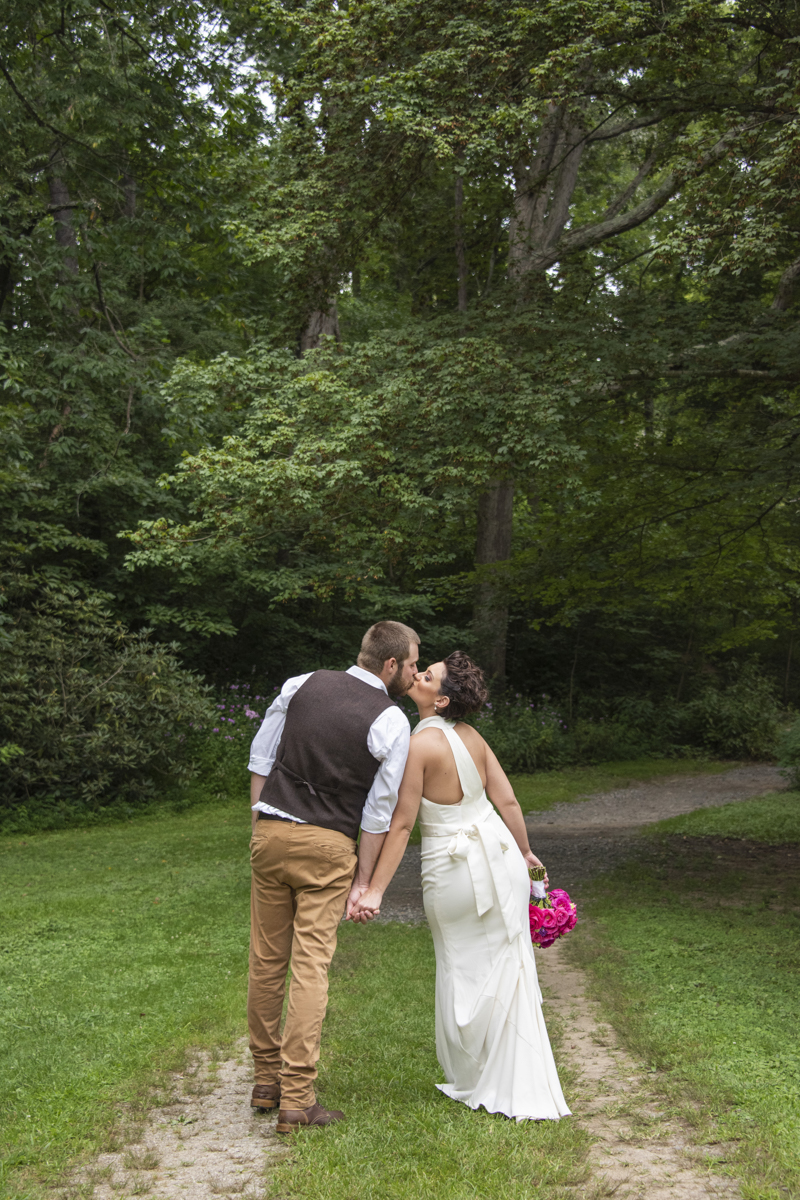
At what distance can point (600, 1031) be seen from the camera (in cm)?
516

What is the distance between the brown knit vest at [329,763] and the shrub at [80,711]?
28.7ft

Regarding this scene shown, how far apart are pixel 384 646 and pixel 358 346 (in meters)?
6.31

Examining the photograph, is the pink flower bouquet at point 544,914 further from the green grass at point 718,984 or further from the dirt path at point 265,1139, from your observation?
the green grass at point 718,984

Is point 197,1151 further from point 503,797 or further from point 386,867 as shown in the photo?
point 503,797

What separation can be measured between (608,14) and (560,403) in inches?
120

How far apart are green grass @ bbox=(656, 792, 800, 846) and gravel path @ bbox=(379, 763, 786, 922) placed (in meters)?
0.51

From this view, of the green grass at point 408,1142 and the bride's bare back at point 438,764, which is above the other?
the bride's bare back at point 438,764

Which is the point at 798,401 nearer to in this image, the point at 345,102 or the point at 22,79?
the point at 345,102

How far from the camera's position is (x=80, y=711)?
1269 centimetres

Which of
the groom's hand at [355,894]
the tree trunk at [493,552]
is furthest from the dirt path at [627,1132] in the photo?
the tree trunk at [493,552]

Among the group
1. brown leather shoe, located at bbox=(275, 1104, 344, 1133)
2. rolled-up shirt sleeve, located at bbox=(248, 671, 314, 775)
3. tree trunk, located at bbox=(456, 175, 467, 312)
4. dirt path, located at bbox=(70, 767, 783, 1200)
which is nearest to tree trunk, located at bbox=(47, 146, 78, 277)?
tree trunk, located at bbox=(456, 175, 467, 312)

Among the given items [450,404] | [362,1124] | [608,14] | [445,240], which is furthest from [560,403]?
[445,240]

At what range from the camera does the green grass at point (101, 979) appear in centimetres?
394

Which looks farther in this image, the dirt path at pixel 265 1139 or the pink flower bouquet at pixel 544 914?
the pink flower bouquet at pixel 544 914
